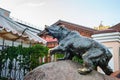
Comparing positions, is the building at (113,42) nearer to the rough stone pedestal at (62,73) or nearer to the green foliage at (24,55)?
the green foliage at (24,55)

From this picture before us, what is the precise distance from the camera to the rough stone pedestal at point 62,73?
239 centimetres

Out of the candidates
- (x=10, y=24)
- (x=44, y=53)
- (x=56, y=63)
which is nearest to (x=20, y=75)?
(x=44, y=53)

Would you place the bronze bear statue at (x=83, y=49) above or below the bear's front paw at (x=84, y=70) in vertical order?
above

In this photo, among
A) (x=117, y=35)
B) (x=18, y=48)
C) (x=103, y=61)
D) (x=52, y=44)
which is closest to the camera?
(x=103, y=61)

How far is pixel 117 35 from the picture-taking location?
7.48 meters

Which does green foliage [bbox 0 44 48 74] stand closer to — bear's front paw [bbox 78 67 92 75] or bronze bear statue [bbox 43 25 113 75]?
bronze bear statue [bbox 43 25 113 75]

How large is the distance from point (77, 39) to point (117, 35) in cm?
504

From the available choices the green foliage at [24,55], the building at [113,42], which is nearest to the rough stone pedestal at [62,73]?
the green foliage at [24,55]

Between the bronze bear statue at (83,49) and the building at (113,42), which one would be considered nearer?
the bronze bear statue at (83,49)

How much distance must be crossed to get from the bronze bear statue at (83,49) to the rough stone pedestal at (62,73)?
57 mm

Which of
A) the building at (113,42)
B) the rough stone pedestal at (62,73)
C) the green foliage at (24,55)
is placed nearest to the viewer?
the rough stone pedestal at (62,73)

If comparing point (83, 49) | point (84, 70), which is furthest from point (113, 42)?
point (84, 70)

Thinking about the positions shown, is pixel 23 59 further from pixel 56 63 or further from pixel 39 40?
pixel 56 63

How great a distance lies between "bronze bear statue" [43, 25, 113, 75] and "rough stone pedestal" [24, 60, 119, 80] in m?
0.06
